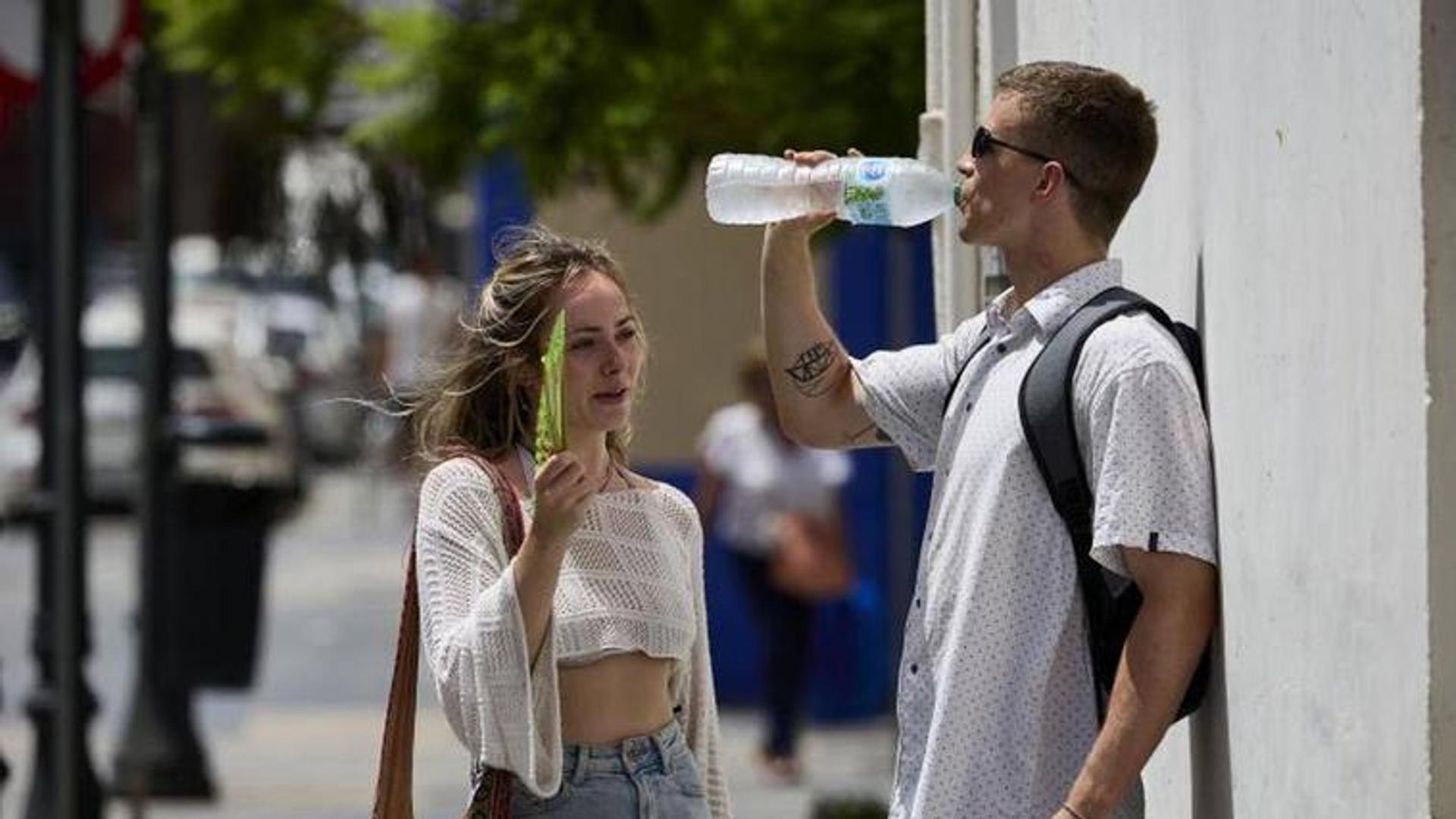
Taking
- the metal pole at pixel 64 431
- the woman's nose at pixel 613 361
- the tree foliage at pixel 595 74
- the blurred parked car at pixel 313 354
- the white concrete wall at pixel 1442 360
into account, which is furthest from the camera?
the blurred parked car at pixel 313 354

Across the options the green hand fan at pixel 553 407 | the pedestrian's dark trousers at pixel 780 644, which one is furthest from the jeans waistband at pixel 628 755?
the pedestrian's dark trousers at pixel 780 644

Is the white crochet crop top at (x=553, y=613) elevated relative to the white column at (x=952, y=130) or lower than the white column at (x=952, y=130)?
lower

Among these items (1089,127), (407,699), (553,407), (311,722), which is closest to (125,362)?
(311,722)

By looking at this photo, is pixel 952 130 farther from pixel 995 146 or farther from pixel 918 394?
pixel 995 146

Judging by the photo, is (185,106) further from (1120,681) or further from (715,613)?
(1120,681)

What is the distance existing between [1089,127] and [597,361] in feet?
2.70

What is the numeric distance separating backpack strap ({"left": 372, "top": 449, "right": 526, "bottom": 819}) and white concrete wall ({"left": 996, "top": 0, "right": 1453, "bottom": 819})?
98 centimetres

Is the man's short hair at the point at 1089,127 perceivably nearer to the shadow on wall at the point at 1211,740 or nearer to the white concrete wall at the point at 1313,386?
the white concrete wall at the point at 1313,386

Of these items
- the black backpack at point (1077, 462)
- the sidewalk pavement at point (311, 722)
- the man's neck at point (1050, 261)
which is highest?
the man's neck at point (1050, 261)

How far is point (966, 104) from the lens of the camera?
596 cm

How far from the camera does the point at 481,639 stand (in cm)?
440

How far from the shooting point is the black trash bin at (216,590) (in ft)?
43.4

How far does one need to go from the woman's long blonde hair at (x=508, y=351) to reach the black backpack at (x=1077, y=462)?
30.1 inches

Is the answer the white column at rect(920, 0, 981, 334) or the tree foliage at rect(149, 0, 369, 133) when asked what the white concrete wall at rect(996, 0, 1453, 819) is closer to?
the white column at rect(920, 0, 981, 334)
